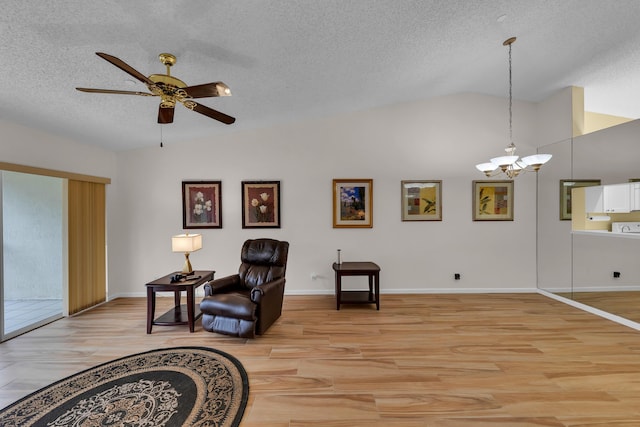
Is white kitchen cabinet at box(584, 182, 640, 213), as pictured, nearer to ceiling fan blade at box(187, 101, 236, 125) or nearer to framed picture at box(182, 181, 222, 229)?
ceiling fan blade at box(187, 101, 236, 125)

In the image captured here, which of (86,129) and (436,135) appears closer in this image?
(86,129)

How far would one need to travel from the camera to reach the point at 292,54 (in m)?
2.57

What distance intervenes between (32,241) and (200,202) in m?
2.45

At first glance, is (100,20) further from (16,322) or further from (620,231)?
(620,231)

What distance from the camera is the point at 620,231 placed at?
11.2 feet

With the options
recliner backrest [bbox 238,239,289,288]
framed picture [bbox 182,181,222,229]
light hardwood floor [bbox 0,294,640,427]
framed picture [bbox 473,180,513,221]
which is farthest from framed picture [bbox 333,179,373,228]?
framed picture [bbox 182,181,222,229]

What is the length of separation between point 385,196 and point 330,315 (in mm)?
2158

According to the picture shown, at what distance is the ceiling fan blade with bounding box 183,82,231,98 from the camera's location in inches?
75.8

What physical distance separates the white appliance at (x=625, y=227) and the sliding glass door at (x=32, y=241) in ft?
24.7

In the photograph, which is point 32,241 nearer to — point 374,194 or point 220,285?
point 220,285

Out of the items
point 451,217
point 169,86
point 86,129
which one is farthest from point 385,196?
point 86,129

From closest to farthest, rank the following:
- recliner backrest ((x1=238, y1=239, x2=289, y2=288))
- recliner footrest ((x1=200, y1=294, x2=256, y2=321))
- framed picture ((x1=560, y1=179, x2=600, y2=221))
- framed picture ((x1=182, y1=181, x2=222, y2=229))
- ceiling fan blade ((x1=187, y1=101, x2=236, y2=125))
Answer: ceiling fan blade ((x1=187, y1=101, x2=236, y2=125))
recliner footrest ((x1=200, y1=294, x2=256, y2=321))
recliner backrest ((x1=238, y1=239, x2=289, y2=288))
framed picture ((x1=560, y1=179, x2=600, y2=221))
framed picture ((x1=182, y1=181, x2=222, y2=229))

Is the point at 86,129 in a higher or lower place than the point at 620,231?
higher

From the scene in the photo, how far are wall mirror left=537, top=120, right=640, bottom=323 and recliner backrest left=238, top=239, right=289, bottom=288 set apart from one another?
4282 millimetres
